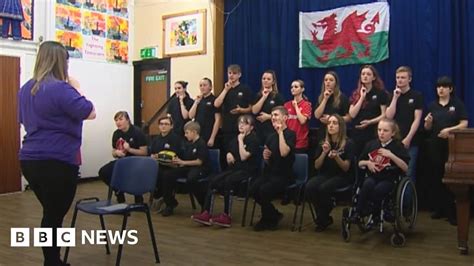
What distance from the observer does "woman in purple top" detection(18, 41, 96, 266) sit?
2.48 meters

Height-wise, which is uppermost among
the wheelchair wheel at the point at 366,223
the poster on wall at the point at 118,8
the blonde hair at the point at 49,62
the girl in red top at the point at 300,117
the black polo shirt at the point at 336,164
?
the poster on wall at the point at 118,8

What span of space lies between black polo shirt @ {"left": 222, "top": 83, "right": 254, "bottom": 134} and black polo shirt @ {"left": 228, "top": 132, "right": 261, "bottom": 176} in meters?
1.04

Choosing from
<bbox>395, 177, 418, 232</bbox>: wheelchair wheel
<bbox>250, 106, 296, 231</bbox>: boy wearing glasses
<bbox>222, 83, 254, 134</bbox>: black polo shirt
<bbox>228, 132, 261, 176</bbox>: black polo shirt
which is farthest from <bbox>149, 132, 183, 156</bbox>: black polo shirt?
<bbox>395, 177, 418, 232</bbox>: wheelchair wheel

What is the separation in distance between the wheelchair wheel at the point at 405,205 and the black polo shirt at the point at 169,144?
245 cm

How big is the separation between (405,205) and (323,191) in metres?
0.69

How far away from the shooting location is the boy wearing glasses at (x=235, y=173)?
4.54m

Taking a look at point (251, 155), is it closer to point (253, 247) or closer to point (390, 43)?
point (253, 247)

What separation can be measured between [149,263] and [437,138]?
300cm

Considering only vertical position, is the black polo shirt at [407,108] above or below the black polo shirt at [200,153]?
above

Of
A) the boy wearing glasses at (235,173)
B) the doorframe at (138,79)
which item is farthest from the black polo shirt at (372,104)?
the doorframe at (138,79)

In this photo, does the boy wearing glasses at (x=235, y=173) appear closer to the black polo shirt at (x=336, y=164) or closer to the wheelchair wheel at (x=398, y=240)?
the black polo shirt at (x=336, y=164)

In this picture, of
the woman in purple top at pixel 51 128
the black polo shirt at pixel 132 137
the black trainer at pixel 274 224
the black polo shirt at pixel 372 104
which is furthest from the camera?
the black polo shirt at pixel 132 137

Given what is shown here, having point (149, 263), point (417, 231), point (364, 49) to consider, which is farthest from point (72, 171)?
point (364, 49)

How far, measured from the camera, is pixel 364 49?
5.91m
